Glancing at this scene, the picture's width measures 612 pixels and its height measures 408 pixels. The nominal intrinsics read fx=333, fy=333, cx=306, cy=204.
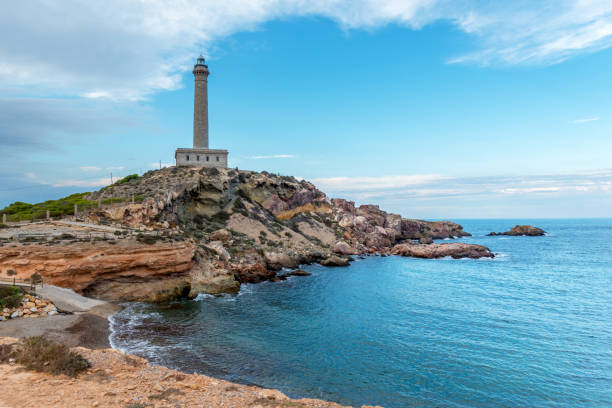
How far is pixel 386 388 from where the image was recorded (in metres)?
14.7

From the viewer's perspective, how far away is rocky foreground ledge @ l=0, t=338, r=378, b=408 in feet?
33.7

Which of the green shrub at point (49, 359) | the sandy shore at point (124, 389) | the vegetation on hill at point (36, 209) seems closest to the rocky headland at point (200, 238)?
the vegetation on hill at point (36, 209)

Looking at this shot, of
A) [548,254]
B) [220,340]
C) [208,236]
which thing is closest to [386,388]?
[220,340]

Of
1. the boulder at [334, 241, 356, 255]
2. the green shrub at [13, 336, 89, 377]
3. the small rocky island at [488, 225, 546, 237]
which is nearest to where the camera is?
the green shrub at [13, 336, 89, 377]

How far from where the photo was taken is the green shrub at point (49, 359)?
39.7ft

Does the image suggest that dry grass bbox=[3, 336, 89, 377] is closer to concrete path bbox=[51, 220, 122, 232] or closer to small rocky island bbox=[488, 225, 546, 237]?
concrete path bbox=[51, 220, 122, 232]

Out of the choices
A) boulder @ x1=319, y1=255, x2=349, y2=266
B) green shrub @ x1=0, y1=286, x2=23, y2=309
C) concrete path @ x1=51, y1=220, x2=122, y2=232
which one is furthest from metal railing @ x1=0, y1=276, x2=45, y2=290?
boulder @ x1=319, y1=255, x2=349, y2=266

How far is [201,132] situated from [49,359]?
59.7 meters

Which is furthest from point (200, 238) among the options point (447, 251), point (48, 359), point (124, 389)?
point (447, 251)

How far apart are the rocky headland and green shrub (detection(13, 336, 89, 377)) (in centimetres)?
1452

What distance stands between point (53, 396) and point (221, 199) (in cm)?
→ 4932

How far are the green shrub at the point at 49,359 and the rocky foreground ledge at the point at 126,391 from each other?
0.23m

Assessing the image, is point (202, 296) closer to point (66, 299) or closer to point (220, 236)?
point (66, 299)

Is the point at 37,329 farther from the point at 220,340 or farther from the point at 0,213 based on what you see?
the point at 0,213
